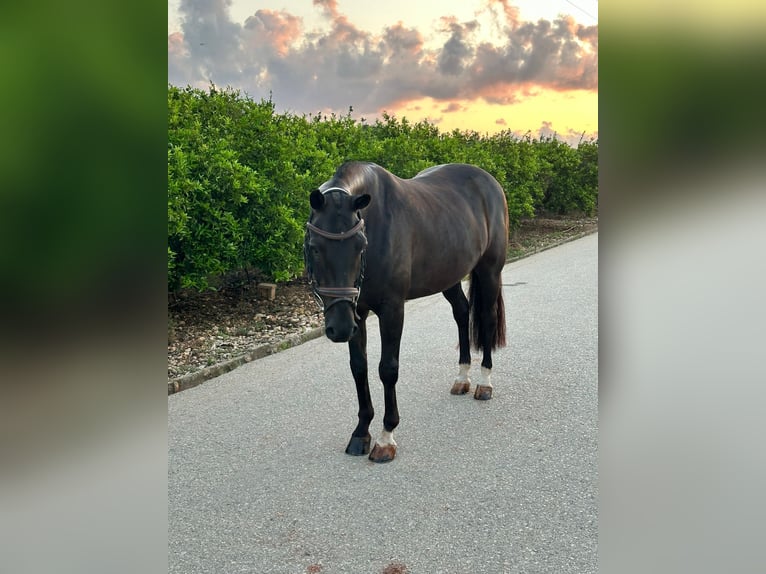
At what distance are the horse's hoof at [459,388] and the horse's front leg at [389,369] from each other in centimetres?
119

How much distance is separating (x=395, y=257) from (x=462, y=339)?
1.58m

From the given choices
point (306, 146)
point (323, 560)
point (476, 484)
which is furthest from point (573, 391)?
point (306, 146)

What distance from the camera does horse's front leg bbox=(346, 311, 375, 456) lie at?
355cm

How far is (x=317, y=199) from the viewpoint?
2799 mm

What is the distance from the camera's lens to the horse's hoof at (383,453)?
3.50 m

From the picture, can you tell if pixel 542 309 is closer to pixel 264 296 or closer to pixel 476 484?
pixel 264 296

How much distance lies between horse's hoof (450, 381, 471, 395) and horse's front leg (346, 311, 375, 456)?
1188 mm

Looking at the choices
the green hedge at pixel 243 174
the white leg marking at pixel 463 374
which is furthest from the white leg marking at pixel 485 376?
the green hedge at pixel 243 174

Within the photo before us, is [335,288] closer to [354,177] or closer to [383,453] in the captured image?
[354,177]

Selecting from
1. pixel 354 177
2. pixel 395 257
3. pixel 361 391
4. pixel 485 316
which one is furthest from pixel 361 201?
pixel 485 316

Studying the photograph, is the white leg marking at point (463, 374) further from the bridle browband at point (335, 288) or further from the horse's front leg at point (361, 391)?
the bridle browband at point (335, 288)
